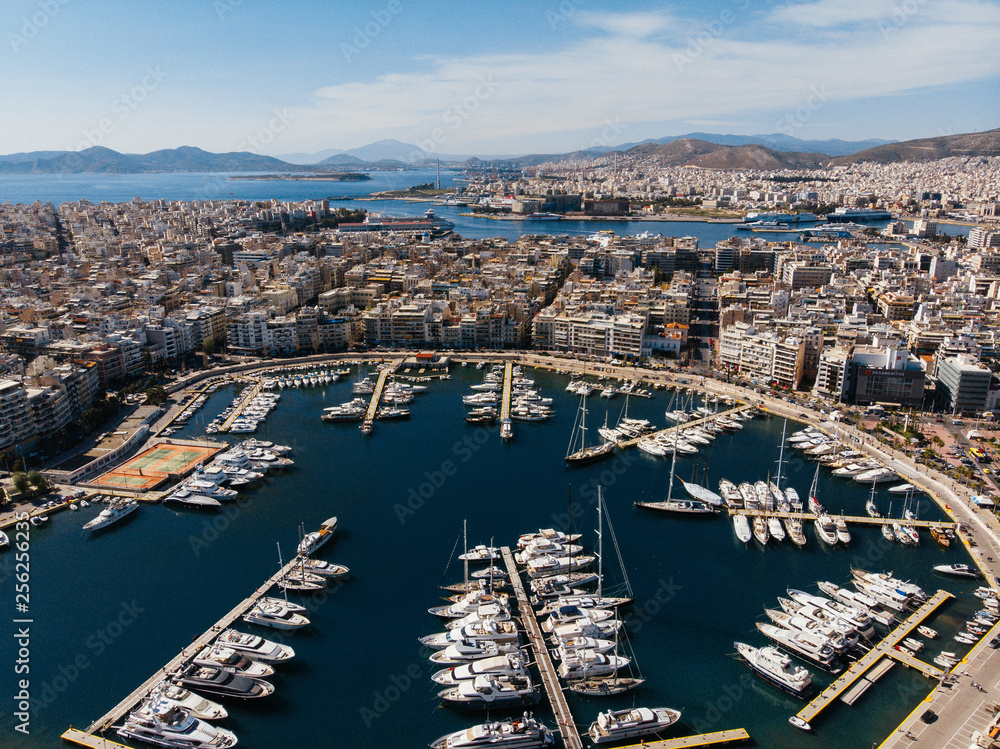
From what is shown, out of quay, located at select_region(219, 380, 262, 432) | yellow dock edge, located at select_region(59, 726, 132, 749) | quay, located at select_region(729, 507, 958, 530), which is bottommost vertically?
yellow dock edge, located at select_region(59, 726, 132, 749)

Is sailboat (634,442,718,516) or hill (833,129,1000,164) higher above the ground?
hill (833,129,1000,164)

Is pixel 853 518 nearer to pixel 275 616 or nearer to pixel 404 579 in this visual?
pixel 404 579

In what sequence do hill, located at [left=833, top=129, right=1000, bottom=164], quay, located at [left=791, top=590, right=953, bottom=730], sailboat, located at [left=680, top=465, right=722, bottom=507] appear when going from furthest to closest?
hill, located at [left=833, top=129, right=1000, bottom=164]
sailboat, located at [left=680, top=465, right=722, bottom=507]
quay, located at [left=791, top=590, right=953, bottom=730]

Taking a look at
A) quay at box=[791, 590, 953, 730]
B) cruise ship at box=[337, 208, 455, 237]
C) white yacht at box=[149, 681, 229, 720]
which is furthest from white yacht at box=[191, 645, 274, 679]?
cruise ship at box=[337, 208, 455, 237]

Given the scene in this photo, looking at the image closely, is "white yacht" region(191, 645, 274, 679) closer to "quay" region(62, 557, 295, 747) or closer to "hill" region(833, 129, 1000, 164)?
"quay" region(62, 557, 295, 747)

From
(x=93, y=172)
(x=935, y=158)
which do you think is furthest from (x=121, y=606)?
(x=93, y=172)
